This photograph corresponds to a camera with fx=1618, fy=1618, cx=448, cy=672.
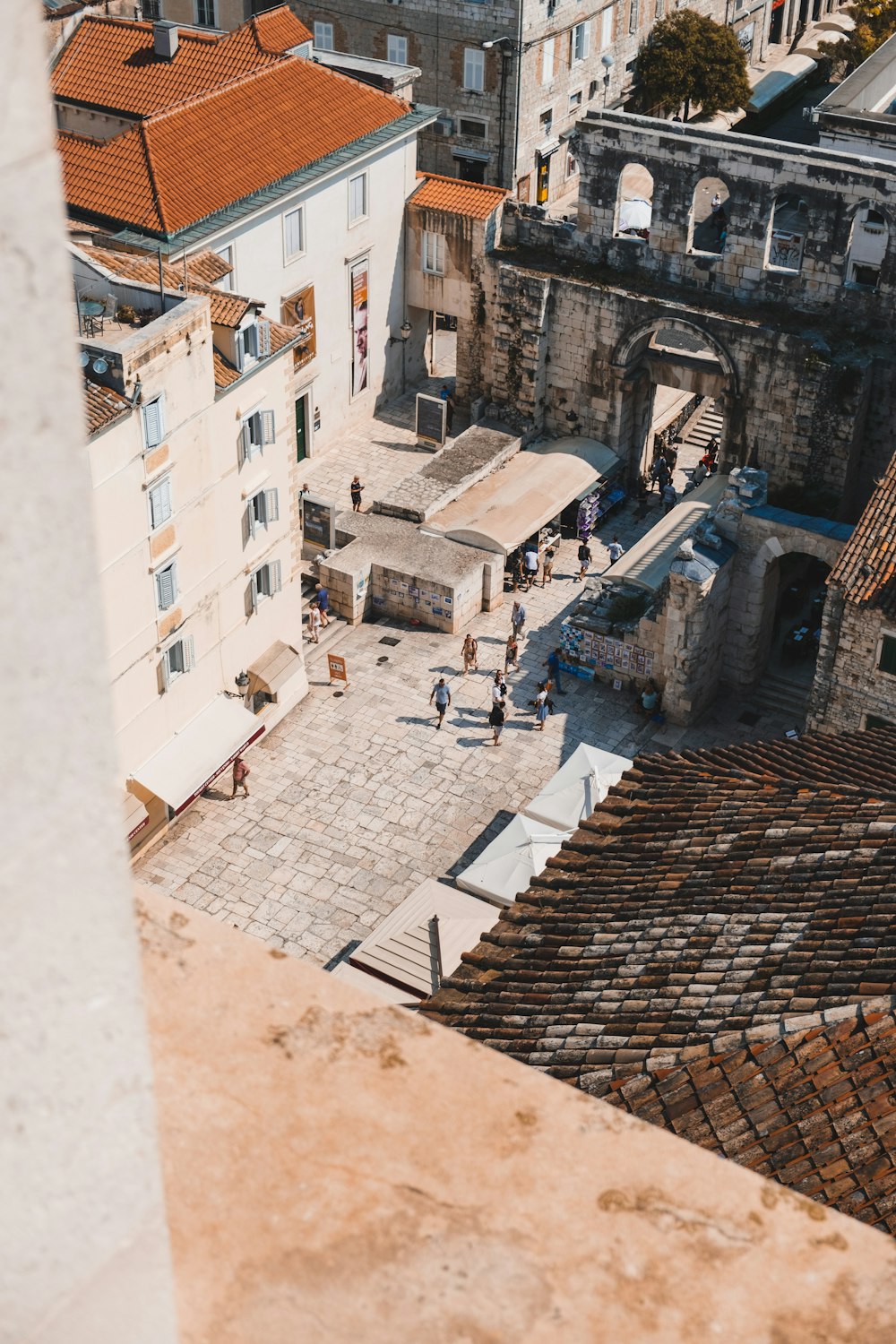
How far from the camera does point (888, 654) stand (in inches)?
1180

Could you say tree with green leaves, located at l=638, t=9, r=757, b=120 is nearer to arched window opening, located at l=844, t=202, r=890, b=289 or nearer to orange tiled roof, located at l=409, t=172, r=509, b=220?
orange tiled roof, located at l=409, t=172, r=509, b=220

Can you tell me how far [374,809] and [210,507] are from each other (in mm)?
6806

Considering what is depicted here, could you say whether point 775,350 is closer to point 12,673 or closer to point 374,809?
point 374,809

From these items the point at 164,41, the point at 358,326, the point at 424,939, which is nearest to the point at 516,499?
the point at 358,326

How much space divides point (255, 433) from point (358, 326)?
13.9m

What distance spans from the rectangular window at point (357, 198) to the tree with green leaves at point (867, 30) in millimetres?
29833

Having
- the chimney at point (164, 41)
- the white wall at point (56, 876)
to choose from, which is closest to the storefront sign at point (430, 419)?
the chimney at point (164, 41)

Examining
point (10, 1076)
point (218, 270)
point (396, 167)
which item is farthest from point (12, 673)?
point (396, 167)

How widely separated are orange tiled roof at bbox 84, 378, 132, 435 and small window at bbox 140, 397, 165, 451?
1.66 feet

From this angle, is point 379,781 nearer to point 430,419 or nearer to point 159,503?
point 159,503

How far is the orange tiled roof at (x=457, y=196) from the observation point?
142ft

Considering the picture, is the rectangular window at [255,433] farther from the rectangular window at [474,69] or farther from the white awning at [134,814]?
the rectangular window at [474,69]

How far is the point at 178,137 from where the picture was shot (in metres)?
39.5

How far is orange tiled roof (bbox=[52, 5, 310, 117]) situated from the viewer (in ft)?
139
